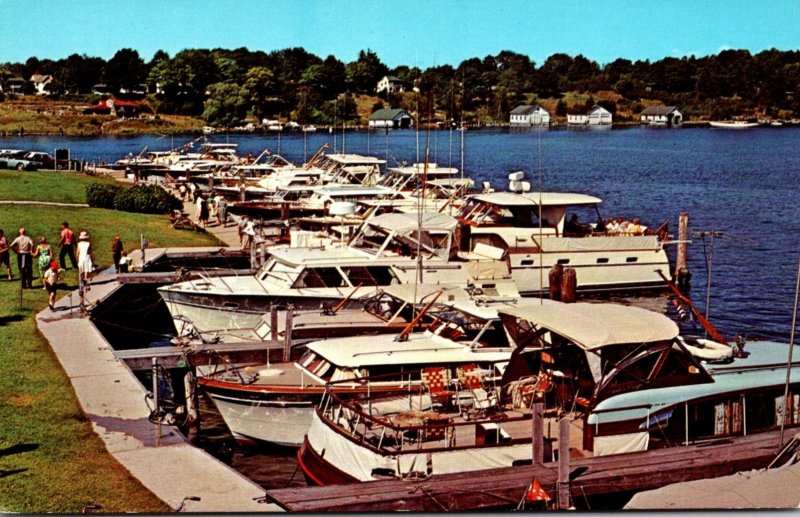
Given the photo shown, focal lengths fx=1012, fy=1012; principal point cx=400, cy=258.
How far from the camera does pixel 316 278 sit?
24.2 meters

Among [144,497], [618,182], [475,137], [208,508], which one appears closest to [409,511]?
[208,508]

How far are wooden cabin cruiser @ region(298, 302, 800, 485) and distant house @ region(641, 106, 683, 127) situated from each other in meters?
16.4

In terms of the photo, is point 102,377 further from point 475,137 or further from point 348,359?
point 475,137

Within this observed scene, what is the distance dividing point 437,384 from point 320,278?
855cm

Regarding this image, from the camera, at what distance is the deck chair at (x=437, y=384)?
15.6 metres

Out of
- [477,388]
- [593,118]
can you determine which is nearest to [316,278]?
[477,388]

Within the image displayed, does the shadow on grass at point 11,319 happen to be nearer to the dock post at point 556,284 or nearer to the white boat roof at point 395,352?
the white boat roof at point 395,352

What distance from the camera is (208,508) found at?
38.1 ft

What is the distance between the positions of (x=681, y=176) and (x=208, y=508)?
114ft

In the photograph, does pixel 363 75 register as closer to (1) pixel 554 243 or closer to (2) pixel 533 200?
(2) pixel 533 200

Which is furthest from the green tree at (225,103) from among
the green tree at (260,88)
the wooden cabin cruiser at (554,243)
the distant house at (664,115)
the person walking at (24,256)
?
the person walking at (24,256)

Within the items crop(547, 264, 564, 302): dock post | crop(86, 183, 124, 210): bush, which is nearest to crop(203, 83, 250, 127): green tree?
crop(86, 183, 124, 210): bush

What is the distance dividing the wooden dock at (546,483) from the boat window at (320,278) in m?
11.9

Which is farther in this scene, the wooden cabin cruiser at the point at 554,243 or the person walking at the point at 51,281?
the wooden cabin cruiser at the point at 554,243
